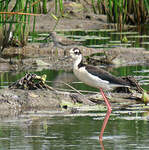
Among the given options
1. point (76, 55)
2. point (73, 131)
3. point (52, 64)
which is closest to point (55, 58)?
point (52, 64)

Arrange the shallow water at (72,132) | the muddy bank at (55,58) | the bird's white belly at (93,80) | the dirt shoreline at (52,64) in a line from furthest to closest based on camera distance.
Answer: the muddy bank at (55,58), the bird's white belly at (93,80), the dirt shoreline at (52,64), the shallow water at (72,132)

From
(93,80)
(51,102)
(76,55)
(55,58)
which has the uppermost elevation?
(76,55)

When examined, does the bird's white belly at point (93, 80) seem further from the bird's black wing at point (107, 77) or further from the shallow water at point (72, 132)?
the shallow water at point (72, 132)

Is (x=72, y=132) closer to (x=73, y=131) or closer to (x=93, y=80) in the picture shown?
(x=73, y=131)

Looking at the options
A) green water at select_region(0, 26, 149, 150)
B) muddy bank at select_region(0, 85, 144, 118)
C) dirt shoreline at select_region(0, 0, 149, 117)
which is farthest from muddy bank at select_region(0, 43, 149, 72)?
green water at select_region(0, 26, 149, 150)

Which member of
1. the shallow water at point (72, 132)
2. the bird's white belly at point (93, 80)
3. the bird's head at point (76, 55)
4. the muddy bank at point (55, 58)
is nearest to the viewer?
the shallow water at point (72, 132)

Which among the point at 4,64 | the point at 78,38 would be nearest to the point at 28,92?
the point at 4,64

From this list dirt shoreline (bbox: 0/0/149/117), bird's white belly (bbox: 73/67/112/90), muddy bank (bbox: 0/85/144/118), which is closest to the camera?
muddy bank (bbox: 0/85/144/118)

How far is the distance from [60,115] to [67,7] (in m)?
17.4

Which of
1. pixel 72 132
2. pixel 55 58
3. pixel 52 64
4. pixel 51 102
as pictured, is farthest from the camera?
pixel 55 58

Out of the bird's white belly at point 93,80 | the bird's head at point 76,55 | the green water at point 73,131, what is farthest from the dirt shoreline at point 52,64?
the bird's head at point 76,55

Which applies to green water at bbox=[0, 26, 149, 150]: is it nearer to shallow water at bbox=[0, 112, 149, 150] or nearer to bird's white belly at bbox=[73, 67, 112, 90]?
shallow water at bbox=[0, 112, 149, 150]

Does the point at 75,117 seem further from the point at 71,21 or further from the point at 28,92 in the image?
the point at 71,21

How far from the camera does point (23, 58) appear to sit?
14883 millimetres
